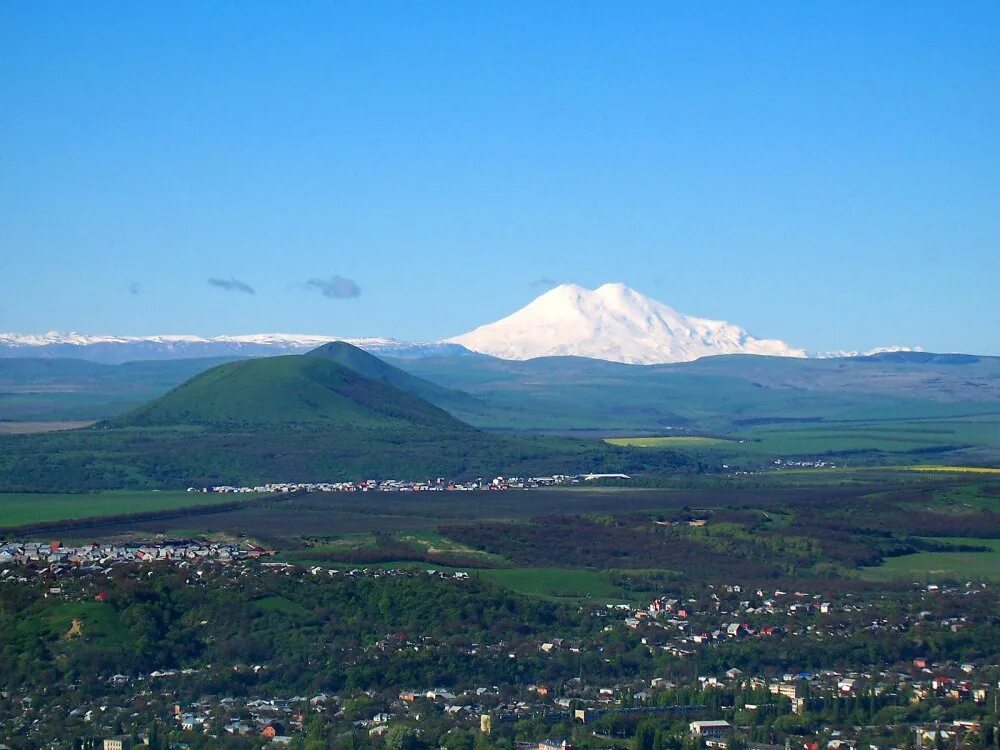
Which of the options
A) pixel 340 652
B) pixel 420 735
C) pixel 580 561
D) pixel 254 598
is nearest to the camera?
pixel 420 735

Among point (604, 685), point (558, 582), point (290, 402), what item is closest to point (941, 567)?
point (558, 582)

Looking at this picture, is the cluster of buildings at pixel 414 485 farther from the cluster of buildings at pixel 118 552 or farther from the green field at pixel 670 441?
the cluster of buildings at pixel 118 552

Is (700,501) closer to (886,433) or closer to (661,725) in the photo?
(661,725)

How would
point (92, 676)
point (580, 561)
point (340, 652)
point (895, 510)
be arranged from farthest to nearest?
point (895, 510), point (580, 561), point (340, 652), point (92, 676)

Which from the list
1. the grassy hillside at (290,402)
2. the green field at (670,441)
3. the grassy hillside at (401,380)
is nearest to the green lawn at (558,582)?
the grassy hillside at (290,402)

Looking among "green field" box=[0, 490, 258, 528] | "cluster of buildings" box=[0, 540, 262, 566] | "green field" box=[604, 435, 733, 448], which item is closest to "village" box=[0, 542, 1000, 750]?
"cluster of buildings" box=[0, 540, 262, 566]

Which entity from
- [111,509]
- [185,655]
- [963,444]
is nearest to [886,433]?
[963,444]
